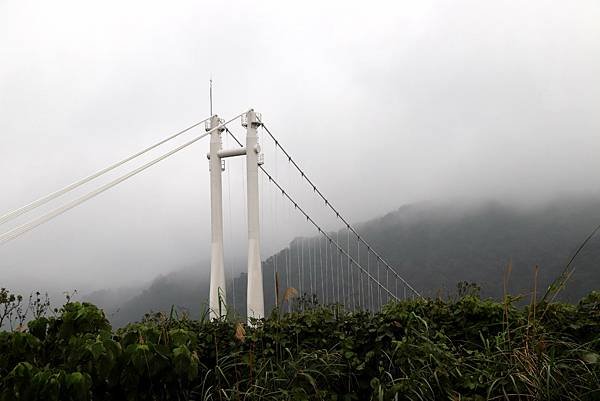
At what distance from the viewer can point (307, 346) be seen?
3.77 metres

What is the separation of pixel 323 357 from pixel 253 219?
9157 millimetres

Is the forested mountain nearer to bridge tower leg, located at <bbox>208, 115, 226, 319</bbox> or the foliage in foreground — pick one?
bridge tower leg, located at <bbox>208, 115, 226, 319</bbox>

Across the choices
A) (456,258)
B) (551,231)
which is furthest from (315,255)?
(551,231)

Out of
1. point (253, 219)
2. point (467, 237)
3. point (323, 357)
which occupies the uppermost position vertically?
point (467, 237)

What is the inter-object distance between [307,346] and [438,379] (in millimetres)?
1069

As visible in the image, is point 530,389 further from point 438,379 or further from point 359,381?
point 359,381

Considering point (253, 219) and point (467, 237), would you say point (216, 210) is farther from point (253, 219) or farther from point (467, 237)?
point (467, 237)

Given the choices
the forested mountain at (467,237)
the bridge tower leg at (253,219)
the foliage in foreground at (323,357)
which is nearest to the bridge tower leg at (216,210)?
the bridge tower leg at (253,219)

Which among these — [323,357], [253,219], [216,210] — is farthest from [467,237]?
[323,357]

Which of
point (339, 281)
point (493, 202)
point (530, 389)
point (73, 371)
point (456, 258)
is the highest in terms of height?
point (493, 202)

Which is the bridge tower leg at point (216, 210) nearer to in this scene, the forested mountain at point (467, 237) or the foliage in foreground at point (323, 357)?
the forested mountain at point (467, 237)

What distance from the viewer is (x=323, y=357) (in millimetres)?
3400

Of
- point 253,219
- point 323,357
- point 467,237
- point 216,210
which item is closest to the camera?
point 323,357

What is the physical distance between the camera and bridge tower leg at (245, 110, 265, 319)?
12148 mm
